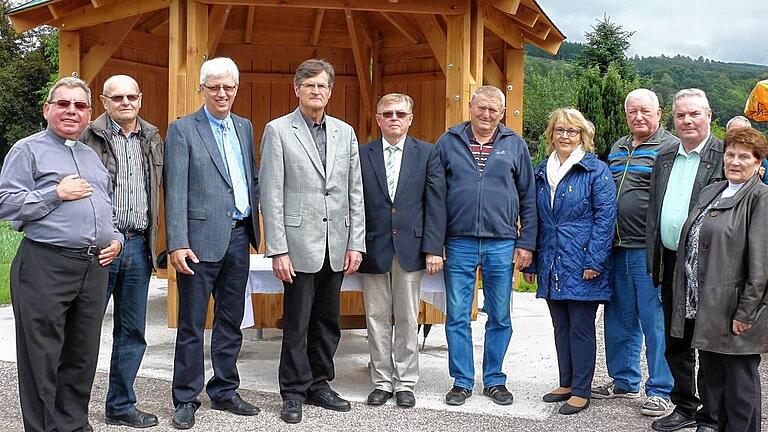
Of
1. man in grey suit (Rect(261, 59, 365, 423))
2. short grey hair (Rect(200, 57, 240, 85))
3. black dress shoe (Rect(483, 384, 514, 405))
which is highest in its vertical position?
short grey hair (Rect(200, 57, 240, 85))

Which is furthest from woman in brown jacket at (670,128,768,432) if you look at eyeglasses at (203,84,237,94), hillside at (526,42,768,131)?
hillside at (526,42,768,131)

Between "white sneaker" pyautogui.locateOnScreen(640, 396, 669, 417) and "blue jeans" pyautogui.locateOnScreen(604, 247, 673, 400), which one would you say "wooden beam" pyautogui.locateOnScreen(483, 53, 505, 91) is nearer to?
"blue jeans" pyautogui.locateOnScreen(604, 247, 673, 400)

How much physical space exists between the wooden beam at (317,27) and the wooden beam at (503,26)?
7.34 feet

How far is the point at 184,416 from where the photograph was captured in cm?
435

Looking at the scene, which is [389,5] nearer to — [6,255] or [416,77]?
[416,77]

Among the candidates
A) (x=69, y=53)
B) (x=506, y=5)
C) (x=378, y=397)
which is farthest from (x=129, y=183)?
(x=69, y=53)

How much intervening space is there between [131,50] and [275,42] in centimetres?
159

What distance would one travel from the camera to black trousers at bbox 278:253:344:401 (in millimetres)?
4539

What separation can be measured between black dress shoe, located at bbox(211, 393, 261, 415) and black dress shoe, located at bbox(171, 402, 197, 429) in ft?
0.78

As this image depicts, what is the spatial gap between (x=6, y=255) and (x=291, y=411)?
11.0 meters

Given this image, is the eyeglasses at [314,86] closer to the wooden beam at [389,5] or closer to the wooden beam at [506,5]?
the wooden beam at [389,5]

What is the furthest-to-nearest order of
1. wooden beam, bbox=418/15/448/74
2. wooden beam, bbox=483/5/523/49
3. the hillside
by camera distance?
the hillside
wooden beam, bbox=483/5/523/49
wooden beam, bbox=418/15/448/74

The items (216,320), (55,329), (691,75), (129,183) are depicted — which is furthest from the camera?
(691,75)

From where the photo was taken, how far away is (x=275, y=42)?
31.3 ft
